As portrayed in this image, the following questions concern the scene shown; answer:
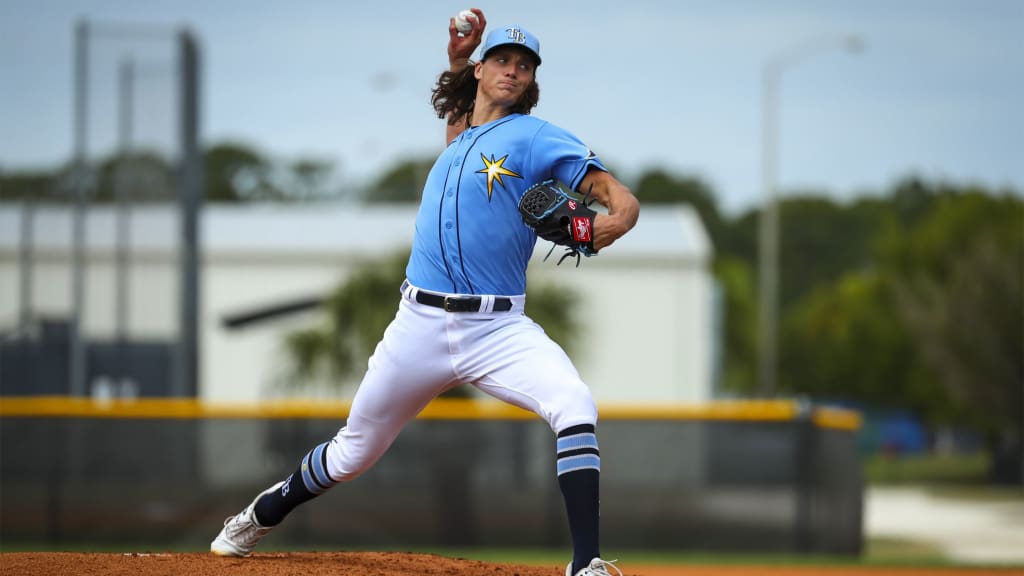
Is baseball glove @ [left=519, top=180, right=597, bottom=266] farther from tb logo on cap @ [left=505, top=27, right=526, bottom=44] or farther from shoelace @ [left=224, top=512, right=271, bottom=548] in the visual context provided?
shoelace @ [left=224, top=512, right=271, bottom=548]

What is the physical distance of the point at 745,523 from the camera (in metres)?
12.5

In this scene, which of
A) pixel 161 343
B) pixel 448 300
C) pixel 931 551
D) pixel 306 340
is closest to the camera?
pixel 448 300

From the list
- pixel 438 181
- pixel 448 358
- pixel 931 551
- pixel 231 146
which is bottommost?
pixel 931 551

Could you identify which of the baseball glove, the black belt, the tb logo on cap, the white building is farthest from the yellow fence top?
the white building

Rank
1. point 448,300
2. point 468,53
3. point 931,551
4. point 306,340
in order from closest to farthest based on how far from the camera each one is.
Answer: point 448,300, point 468,53, point 931,551, point 306,340

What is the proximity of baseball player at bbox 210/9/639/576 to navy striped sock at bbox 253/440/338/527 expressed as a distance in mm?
196

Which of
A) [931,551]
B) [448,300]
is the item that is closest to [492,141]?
[448,300]

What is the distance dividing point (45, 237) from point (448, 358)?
11.4 meters

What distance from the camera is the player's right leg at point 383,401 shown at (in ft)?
17.3

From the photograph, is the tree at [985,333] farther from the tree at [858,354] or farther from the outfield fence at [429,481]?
the outfield fence at [429,481]

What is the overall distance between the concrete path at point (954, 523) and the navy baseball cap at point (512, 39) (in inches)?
324

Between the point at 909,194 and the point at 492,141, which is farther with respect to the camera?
the point at 909,194

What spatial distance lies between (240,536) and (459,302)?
161 centimetres

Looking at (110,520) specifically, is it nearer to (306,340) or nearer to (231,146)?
(306,340)
